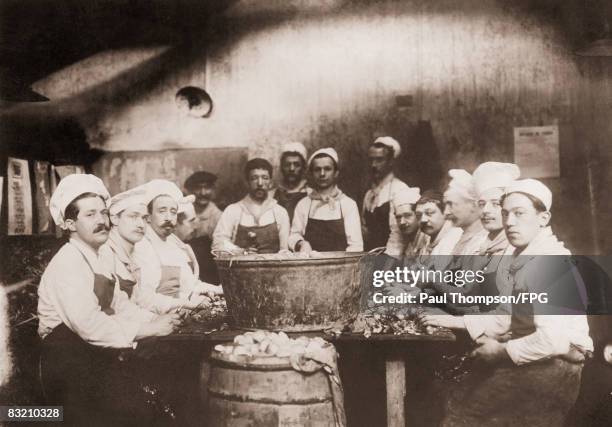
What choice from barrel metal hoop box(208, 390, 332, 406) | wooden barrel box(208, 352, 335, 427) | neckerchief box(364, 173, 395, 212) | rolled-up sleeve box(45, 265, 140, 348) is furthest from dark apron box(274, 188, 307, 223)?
barrel metal hoop box(208, 390, 332, 406)

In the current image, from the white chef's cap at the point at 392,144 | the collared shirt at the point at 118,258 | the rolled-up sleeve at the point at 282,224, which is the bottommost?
the collared shirt at the point at 118,258

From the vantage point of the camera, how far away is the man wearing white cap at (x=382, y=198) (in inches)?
181

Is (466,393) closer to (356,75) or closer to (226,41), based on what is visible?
(356,75)

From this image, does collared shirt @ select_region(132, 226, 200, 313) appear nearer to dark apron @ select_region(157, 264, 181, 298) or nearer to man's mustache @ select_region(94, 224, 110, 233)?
dark apron @ select_region(157, 264, 181, 298)

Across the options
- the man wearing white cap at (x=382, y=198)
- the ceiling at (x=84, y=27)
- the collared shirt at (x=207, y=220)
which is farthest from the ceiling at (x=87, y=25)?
the man wearing white cap at (x=382, y=198)

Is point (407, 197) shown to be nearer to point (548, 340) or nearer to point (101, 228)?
point (548, 340)

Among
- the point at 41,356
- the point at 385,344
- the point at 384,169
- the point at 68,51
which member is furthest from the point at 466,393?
the point at 68,51

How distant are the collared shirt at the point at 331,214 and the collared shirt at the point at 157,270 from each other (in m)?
0.84

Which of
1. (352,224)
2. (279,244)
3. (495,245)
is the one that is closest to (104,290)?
(279,244)

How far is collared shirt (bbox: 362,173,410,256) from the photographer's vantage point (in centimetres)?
458

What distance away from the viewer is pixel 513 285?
13.5ft

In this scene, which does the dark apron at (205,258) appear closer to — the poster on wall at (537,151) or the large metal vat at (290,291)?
the large metal vat at (290,291)

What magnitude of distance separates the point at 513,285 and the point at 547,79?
1590 mm

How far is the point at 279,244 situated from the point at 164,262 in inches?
35.1
